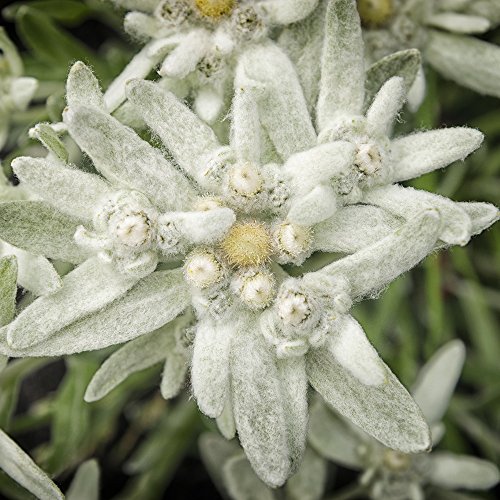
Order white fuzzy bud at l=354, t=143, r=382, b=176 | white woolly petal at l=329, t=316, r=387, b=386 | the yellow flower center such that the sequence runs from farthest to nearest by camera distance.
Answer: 1. the yellow flower center
2. white fuzzy bud at l=354, t=143, r=382, b=176
3. white woolly petal at l=329, t=316, r=387, b=386

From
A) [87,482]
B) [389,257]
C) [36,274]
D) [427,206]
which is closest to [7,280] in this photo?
[36,274]

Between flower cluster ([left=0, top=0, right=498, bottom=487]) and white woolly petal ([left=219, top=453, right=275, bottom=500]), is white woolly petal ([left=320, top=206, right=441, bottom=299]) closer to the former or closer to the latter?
flower cluster ([left=0, top=0, right=498, bottom=487])

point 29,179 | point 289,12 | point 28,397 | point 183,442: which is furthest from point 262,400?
point 28,397

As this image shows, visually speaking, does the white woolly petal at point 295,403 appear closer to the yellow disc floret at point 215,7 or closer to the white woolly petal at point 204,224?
the white woolly petal at point 204,224

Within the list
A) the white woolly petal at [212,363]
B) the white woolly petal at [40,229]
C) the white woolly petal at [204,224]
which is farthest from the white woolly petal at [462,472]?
the white woolly petal at [40,229]

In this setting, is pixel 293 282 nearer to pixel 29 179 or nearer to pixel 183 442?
pixel 29 179

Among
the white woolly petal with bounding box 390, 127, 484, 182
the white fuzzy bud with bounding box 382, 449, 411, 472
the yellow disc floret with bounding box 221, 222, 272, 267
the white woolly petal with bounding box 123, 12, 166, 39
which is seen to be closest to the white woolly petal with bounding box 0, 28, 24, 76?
the white woolly petal with bounding box 123, 12, 166, 39

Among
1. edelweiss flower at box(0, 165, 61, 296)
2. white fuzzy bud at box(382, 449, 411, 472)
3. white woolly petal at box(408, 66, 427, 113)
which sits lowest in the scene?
white fuzzy bud at box(382, 449, 411, 472)
